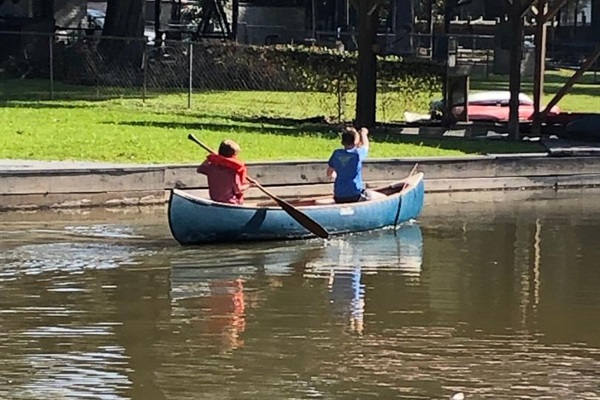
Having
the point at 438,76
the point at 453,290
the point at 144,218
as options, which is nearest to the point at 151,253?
the point at 144,218

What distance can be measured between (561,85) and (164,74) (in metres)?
14.9

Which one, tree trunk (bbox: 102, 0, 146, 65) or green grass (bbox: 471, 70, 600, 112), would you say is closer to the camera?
green grass (bbox: 471, 70, 600, 112)

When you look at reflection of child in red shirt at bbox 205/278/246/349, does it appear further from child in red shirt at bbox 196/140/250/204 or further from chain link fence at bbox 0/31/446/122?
chain link fence at bbox 0/31/446/122

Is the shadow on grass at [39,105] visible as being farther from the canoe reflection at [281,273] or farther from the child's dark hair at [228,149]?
the child's dark hair at [228,149]

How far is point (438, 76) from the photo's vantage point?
28703mm

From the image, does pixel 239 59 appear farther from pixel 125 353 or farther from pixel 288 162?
pixel 125 353

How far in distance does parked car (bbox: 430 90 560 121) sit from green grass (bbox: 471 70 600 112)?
334cm

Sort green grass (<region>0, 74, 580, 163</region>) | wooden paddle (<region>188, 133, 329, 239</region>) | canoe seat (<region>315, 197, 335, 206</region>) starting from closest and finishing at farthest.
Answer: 1. wooden paddle (<region>188, 133, 329, 239</region>)
2. canoe seat (<region>315, 197, 335, 206</region>)
3. green grass (<region>0, 74, 580, 163</region>)

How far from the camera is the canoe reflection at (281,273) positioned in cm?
1314

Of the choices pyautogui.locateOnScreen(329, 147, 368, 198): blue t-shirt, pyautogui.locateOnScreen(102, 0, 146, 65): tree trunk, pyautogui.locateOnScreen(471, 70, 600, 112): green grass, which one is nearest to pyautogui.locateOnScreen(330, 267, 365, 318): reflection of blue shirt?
pyautogui.locateOnScreen(329, 147, 368, 198): blue t-shirt

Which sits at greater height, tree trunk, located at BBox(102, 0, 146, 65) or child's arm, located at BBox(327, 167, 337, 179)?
tree trunk, located at BBox(102, 0, 146, 65)

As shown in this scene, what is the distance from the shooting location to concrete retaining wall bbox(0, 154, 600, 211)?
18.9 meters

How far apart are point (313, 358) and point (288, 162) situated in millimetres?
9478

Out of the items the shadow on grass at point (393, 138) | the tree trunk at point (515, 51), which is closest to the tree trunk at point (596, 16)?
the tree trunk at point (515, 51)
